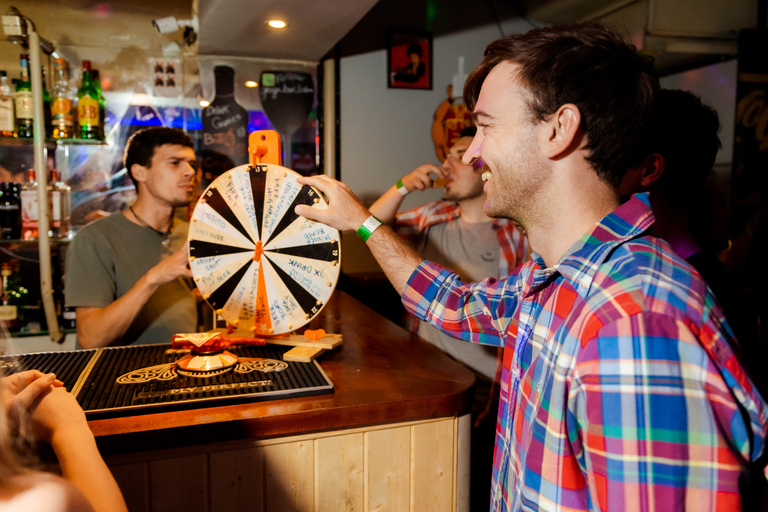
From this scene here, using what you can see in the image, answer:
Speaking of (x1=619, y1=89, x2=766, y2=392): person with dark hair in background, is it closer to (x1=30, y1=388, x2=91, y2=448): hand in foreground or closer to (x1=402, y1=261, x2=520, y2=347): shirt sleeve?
(x1=402, y1=261, x2=520, y2=347): shirt sleeve

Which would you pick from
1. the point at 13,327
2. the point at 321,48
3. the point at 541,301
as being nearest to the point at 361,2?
the point at 321,48

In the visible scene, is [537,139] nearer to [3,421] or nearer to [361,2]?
[3,421]

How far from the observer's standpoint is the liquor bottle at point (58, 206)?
3.02m

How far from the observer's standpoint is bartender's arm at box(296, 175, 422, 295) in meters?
1.41

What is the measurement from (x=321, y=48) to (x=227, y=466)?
2508 mm

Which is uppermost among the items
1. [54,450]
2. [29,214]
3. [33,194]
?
[33,194]

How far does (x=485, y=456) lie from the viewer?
93.4 inches

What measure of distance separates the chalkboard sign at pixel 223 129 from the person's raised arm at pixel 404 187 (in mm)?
1150

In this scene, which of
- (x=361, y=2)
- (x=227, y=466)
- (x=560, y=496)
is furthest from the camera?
(x=361, y=2)

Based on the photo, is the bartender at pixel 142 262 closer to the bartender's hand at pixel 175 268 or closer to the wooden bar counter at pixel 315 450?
the bartender's hand at pixel 175 268

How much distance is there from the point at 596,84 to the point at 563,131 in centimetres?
10

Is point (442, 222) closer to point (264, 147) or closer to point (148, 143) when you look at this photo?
point (264, 147)

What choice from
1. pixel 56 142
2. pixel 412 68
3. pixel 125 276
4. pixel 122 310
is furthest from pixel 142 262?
pixel 412 68

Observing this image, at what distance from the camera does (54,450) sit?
3.05 feet
